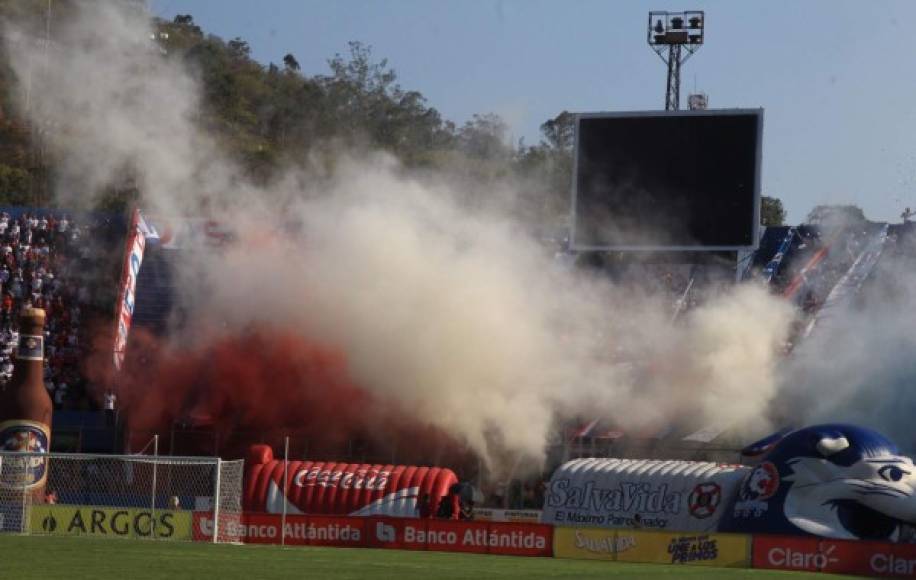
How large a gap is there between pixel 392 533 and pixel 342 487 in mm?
6732

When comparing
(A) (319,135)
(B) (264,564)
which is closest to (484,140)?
(A) (319,135)

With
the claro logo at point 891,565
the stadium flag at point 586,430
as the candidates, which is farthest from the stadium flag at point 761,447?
the stadium flag at point 586,430

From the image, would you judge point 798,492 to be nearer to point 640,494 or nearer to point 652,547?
point 652,547

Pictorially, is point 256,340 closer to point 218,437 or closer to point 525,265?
point 218,437

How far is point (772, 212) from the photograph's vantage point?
356 ft

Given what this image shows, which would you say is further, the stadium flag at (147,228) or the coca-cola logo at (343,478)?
the stadium flag at (147,228)

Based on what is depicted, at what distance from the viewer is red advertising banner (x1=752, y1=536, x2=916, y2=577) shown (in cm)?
3247

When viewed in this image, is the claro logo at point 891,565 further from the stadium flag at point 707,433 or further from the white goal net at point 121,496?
the white goal net at point 121,496

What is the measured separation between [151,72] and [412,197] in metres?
10.9

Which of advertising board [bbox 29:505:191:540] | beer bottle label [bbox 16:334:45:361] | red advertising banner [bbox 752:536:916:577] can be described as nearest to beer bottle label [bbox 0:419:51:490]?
advertising board [bbox 29:505:191:540]

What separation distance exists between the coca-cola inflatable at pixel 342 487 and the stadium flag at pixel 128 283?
11712 millimetres

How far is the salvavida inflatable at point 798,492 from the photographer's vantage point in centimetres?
3566

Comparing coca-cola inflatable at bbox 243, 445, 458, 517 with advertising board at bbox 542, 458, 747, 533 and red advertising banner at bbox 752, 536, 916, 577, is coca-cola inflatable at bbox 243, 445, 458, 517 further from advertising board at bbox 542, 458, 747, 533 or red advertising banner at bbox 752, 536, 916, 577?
red advertising banner at bbox 752, 536, 916, 577

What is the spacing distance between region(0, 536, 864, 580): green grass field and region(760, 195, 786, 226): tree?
241ft
